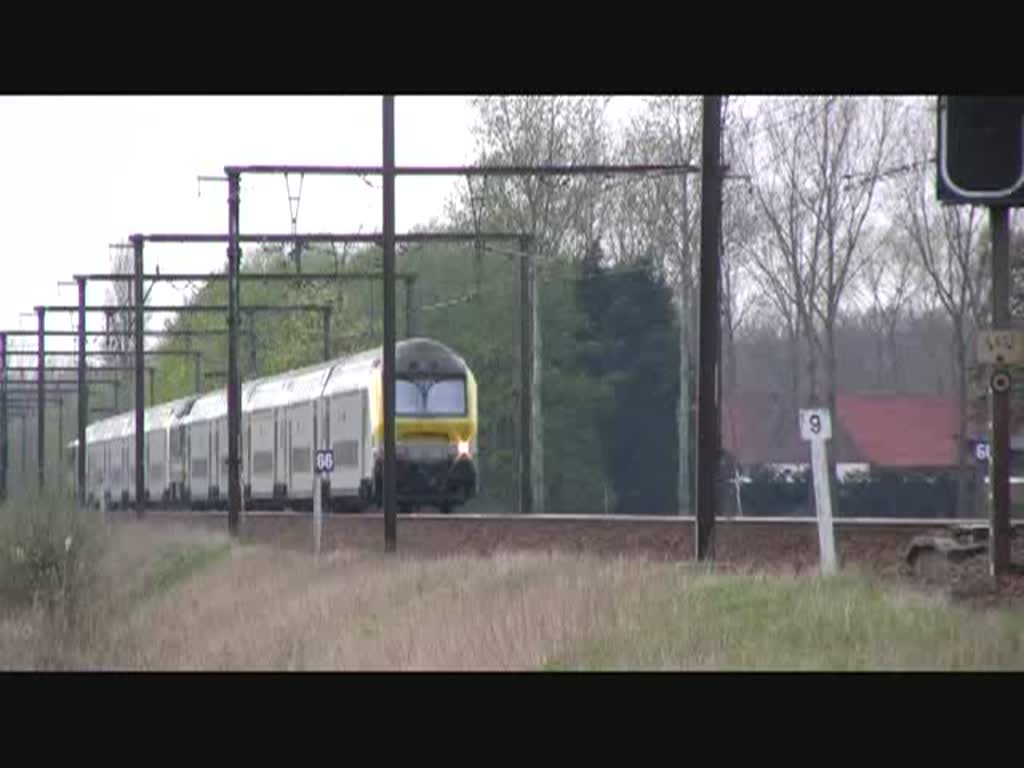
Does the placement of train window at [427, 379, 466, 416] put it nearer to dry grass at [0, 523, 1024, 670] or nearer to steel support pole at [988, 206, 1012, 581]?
dry grass at [0, 523, 1024, 670]

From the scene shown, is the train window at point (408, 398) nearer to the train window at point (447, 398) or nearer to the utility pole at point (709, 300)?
the train window at point (447, 398)

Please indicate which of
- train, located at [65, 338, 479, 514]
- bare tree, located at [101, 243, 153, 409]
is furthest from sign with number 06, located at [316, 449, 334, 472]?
bare tree, located at [101, 243, 153, 409]

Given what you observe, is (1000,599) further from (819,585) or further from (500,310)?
(500,310)

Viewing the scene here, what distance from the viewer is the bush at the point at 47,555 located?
122 feet

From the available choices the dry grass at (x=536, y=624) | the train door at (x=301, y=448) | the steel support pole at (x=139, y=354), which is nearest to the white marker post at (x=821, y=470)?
the dry grass at (x=536, y=624)

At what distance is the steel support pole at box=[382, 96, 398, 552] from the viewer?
31.6m

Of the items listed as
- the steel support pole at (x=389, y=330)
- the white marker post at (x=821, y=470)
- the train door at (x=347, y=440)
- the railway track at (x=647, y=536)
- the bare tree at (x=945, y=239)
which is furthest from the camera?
the bare tree at (x=945, y=239)

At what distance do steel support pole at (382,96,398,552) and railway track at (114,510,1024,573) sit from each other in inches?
31.5

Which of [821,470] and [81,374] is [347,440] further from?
[821,470]

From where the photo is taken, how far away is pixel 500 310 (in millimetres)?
73438

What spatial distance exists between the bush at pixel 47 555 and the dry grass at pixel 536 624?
322cm
